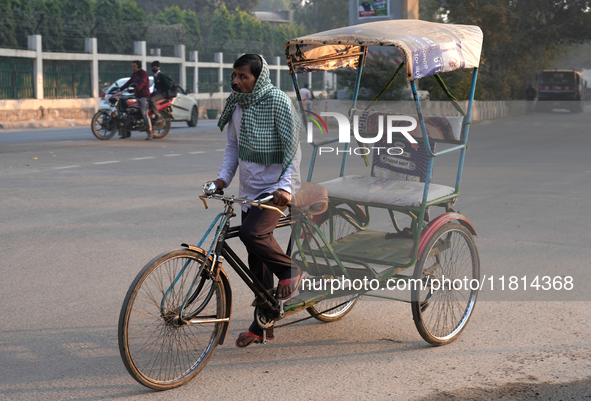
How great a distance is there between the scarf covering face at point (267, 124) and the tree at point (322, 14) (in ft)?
215

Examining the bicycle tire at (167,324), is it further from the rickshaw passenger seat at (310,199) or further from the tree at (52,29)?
the tree at (52,29)

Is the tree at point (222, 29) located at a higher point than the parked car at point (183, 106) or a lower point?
higher

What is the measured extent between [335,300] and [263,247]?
0.98 meters

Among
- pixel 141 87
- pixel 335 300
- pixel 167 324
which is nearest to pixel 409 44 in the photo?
pixel 335 300

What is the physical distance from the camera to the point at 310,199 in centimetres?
424

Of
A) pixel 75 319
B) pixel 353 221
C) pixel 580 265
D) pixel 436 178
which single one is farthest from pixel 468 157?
pixel 75 319

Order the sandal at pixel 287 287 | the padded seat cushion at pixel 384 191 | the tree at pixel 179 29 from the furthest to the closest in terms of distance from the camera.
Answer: the tree at pixel 179 29 → the padded seat cushion at pixel 384 191 → the sandal at pixel 287 287

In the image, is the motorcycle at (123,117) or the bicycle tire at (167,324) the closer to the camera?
the bicycle tire at (167,324)

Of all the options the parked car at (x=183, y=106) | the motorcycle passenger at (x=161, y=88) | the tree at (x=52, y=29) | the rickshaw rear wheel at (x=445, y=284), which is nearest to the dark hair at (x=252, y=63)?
the rickshaw rear wheel at (x=445, y=284)

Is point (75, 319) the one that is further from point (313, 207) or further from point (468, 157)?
point (468, 157)

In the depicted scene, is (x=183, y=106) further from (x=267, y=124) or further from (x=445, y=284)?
(x=267, y=124)

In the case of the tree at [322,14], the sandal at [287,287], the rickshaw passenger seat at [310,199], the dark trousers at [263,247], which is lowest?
the sandal at [287,287]

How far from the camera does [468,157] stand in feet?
49.0

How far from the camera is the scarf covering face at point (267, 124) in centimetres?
396
